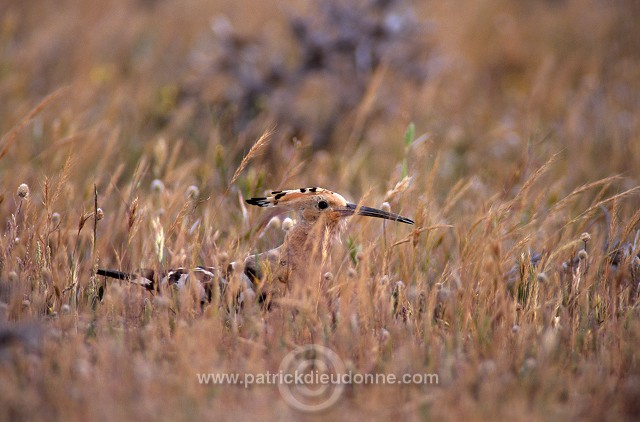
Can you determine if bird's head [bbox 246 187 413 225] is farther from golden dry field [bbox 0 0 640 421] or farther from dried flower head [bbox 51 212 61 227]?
dried flower head [bbox 51 212 61 227]

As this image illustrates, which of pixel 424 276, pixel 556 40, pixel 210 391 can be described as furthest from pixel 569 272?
pixel 556 40

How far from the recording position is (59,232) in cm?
314

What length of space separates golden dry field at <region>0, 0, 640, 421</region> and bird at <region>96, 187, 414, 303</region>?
0.27 feet

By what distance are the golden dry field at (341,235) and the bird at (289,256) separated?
0.08m

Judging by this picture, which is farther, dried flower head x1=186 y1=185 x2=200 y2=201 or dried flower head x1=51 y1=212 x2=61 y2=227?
dried flower head x1=186 y1=185 x2=200 y2=201

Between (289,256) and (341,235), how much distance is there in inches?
17.7

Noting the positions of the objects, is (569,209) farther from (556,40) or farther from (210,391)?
(556,40)

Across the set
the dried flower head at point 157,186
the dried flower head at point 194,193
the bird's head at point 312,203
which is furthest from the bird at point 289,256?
the dried flower head at point 157,186

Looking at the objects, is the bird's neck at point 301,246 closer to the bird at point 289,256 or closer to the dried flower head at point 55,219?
the bird at point 289,256

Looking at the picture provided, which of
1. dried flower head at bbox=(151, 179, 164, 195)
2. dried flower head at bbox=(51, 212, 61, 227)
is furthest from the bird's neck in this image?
dried flower head at bbox=(51, 212, 61, 227)

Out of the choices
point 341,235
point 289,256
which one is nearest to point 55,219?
point 289,256

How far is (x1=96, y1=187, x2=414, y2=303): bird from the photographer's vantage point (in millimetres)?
2941

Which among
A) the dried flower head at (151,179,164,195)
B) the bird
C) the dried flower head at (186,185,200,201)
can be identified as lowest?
the bird

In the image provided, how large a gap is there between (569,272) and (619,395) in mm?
1007
